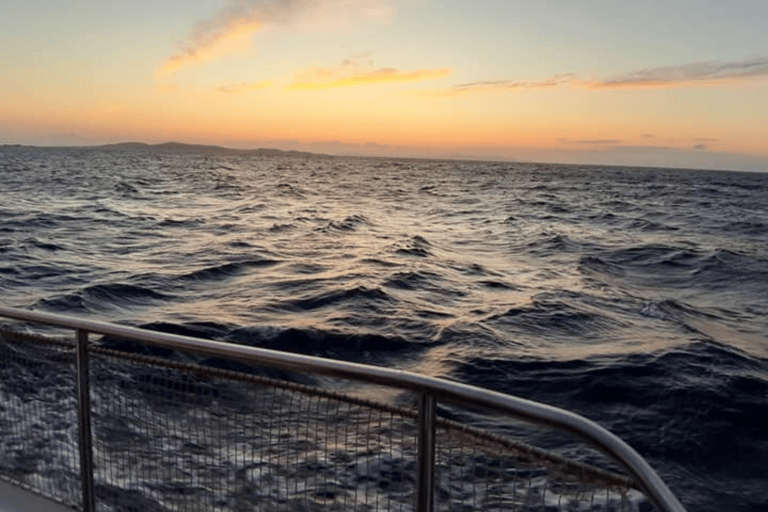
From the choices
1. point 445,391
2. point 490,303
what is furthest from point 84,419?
point 490,303

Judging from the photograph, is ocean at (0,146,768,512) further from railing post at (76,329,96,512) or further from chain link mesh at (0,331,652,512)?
railing post at (76,329,96,512)

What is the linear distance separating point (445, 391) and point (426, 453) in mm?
228

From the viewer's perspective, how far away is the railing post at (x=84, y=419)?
2.60 meters

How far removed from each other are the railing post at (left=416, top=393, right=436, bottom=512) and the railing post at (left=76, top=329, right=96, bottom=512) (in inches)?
54.3

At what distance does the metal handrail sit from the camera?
148 centimetres

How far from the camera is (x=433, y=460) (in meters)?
1.90

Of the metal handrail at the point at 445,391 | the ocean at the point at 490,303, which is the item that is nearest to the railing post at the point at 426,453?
the metal handrail at the point at 445,391

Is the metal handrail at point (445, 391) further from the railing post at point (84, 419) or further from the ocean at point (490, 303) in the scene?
the ocean at point (490, 303)

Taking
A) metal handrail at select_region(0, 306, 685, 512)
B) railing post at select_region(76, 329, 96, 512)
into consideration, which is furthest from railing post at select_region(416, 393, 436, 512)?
railing post at select_region(76, 329, 96, 512)

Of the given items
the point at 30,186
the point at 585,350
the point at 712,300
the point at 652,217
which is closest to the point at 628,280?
the point at 712,300

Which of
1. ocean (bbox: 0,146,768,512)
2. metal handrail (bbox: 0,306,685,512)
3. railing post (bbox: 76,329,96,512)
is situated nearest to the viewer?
metal handrail (bbox: 0,306,685,512)

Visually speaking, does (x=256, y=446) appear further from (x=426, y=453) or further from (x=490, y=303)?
(x=490, y=303)

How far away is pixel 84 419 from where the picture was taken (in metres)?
2.67

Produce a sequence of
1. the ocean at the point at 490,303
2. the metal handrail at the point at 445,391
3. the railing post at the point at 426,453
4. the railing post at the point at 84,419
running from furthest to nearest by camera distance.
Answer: the ocean at the point at 490,303 < the railing post at the point at 84,419 < the railing post at the point at 426,453 < the metal handrail at the point at 445,391
